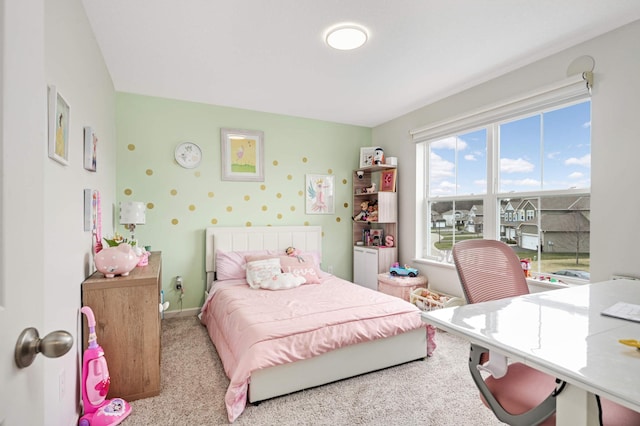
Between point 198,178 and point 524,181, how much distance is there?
3453 mm

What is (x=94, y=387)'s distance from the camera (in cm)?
178

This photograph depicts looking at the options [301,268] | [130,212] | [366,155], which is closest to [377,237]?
[366,155]

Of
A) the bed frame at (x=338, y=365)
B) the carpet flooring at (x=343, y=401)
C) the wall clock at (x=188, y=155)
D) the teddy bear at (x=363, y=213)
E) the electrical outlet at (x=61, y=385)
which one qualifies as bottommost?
the carpet flooring at (x=343, y=401)

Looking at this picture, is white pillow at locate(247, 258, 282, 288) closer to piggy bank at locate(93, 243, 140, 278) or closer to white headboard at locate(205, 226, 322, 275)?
white headboard at locate(205, 226, 322, 275)

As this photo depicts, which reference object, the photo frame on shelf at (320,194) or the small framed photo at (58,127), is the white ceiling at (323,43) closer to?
the small framed photo at (58,127)

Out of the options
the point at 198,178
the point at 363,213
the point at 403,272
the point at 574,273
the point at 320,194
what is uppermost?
the point at 198,178

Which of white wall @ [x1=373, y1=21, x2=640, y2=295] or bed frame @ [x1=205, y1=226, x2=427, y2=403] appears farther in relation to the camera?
white wall @ [x1=373, y1=21, x2=640, y2=295]

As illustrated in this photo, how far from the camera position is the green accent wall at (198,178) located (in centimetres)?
349

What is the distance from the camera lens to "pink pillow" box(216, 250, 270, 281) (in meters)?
3.58

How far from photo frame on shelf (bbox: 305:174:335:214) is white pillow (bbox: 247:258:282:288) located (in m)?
1.17

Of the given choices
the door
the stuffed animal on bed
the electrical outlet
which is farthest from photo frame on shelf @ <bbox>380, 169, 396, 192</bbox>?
the door

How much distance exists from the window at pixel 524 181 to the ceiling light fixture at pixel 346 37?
1541 millimetres

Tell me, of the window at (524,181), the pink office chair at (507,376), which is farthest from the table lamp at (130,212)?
the window at (524,181)

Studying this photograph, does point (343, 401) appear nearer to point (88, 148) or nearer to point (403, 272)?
point (403, 272)
